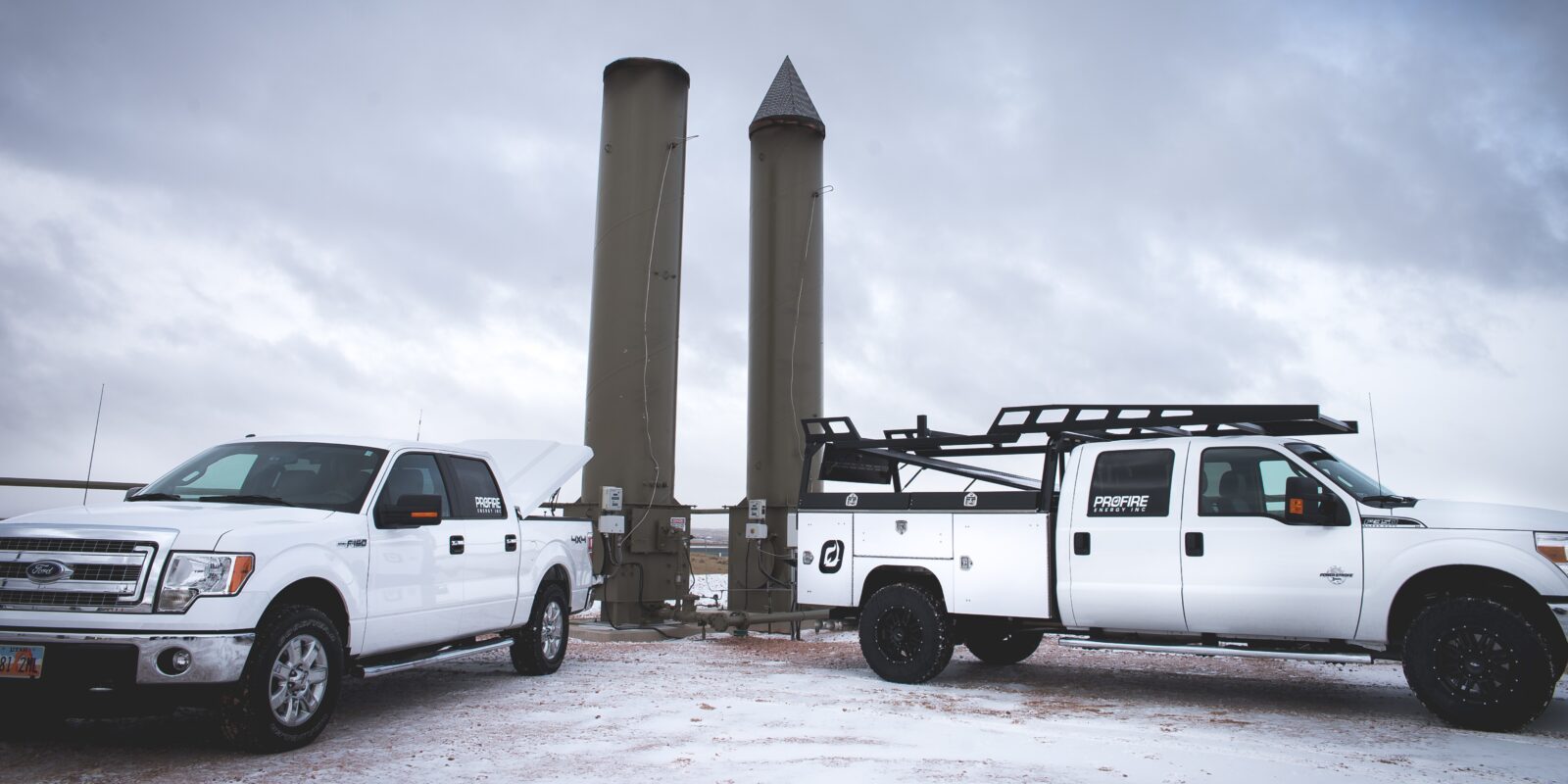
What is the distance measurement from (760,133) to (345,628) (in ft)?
40.8

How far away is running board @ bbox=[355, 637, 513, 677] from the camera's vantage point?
682 cm

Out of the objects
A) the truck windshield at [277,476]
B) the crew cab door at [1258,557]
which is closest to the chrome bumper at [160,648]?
the truck windshield at [277,476]

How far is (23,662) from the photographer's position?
5449 mm

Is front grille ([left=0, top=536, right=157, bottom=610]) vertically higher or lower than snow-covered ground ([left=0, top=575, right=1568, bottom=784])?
higher

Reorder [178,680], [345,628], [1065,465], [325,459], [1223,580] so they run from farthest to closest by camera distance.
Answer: [1065,465] < [1223,580] < [325,459] < [345,628] < [178,680]

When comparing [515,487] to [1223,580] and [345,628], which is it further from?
[1223,580]

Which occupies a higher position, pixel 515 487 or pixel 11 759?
pixel 515 487

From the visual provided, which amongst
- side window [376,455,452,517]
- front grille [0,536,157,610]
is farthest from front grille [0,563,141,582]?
side window [376,455,452,517]

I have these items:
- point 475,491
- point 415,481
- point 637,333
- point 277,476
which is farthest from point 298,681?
point 637,333

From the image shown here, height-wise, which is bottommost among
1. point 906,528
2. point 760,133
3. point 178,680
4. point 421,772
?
point 421,772

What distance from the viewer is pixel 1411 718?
24.5 feet

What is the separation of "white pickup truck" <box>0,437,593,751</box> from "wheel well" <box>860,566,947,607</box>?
10.4ft

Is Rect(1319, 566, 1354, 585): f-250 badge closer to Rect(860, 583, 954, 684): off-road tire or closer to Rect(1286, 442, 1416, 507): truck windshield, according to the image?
Rect(1286, 442, 1416, 507): truck windshield

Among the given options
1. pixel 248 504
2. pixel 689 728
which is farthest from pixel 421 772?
pixel 248 504
